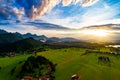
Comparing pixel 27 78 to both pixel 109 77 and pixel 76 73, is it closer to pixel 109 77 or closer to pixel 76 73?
pixel 76 73

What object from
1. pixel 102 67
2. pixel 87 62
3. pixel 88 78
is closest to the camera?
pixel 88 78

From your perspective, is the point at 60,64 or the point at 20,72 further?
the point at 60,64

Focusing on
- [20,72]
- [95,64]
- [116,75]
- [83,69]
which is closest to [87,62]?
[95,64]

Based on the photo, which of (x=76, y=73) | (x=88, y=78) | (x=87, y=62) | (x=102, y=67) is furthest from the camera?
(x=87, y=62)

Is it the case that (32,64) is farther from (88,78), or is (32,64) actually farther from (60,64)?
(88,78)

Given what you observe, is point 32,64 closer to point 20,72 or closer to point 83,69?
point 20,72

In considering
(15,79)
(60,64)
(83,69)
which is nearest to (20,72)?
(15,79)

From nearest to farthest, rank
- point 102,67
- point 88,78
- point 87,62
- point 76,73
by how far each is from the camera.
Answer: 1. point 88,78
2. point 76,73
3. point 102,67
4. point 87,62

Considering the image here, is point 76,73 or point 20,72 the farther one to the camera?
point 20,72

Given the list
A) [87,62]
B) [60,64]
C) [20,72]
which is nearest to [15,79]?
[20,72]
